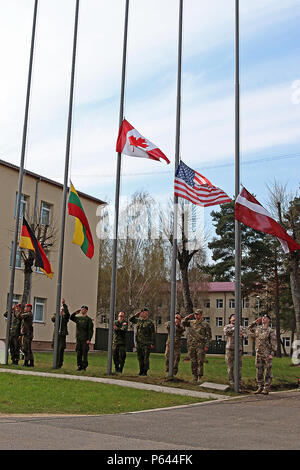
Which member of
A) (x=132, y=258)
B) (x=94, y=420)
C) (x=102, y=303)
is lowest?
(x=94, y=420)

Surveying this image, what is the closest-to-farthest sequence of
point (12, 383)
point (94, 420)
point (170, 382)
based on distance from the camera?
point (94, 420)
point (12, 383)
point (170, 382)

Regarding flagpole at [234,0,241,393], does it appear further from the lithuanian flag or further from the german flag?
the german flag

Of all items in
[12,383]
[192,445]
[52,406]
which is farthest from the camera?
[12,383]

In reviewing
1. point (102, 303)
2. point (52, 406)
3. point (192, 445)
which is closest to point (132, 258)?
point (102, 303)

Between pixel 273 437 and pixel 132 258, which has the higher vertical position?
pixel 132 258

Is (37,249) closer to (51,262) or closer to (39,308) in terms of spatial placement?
(51,262)

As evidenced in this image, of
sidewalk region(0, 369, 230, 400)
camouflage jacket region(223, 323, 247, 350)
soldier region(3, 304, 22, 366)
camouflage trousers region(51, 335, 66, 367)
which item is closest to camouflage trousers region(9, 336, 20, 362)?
soldier region(3, 304, 22, 366)

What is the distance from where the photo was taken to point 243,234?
51094 millimetres

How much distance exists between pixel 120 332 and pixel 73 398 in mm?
5359

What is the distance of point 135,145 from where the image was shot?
16.4m

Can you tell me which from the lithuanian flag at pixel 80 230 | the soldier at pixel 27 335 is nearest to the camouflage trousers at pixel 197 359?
the lithuanian flag at pixel 80 230

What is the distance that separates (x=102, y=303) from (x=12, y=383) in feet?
151

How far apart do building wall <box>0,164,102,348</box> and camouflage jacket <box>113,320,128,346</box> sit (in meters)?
17.9
